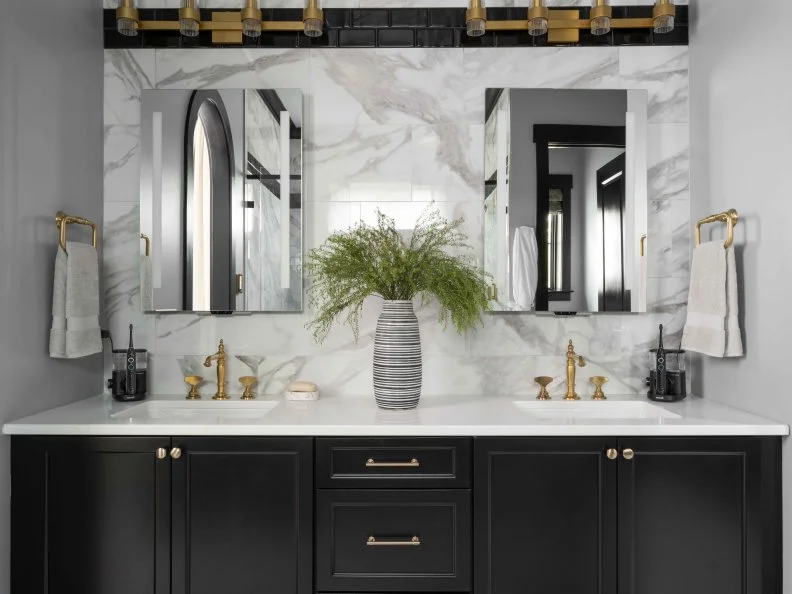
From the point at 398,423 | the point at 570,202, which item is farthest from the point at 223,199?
the point at 570,202

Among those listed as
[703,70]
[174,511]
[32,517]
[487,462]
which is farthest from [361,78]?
[32,517]

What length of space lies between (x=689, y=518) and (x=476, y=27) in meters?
1.79

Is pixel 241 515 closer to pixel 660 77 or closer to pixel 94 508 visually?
pixel 94 508

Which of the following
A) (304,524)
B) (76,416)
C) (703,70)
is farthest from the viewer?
(703,70)

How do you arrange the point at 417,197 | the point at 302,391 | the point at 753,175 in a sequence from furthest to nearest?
1. the point at 417,197
2. the point at 302,391
3. the point at 753,175

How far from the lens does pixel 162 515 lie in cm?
162

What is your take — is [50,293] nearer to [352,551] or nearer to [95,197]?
[95,197]

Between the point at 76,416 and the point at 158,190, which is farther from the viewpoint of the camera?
the point at 158,190

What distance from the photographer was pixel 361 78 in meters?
2.18

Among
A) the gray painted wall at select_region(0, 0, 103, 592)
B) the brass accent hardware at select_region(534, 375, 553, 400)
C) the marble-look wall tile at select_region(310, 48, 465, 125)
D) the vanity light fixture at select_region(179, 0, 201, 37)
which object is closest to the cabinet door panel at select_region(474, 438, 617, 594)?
the brass accent hardware at select_region(534, 375, 553, 400)

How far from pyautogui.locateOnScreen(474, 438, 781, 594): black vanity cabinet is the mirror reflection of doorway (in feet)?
4.02

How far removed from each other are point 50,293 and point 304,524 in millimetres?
1133

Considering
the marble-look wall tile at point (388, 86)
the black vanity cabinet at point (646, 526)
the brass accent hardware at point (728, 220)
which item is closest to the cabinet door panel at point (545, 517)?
the black vanity cabinet at point (646, 526)

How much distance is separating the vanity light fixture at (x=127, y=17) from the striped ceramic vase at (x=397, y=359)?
142 cm
